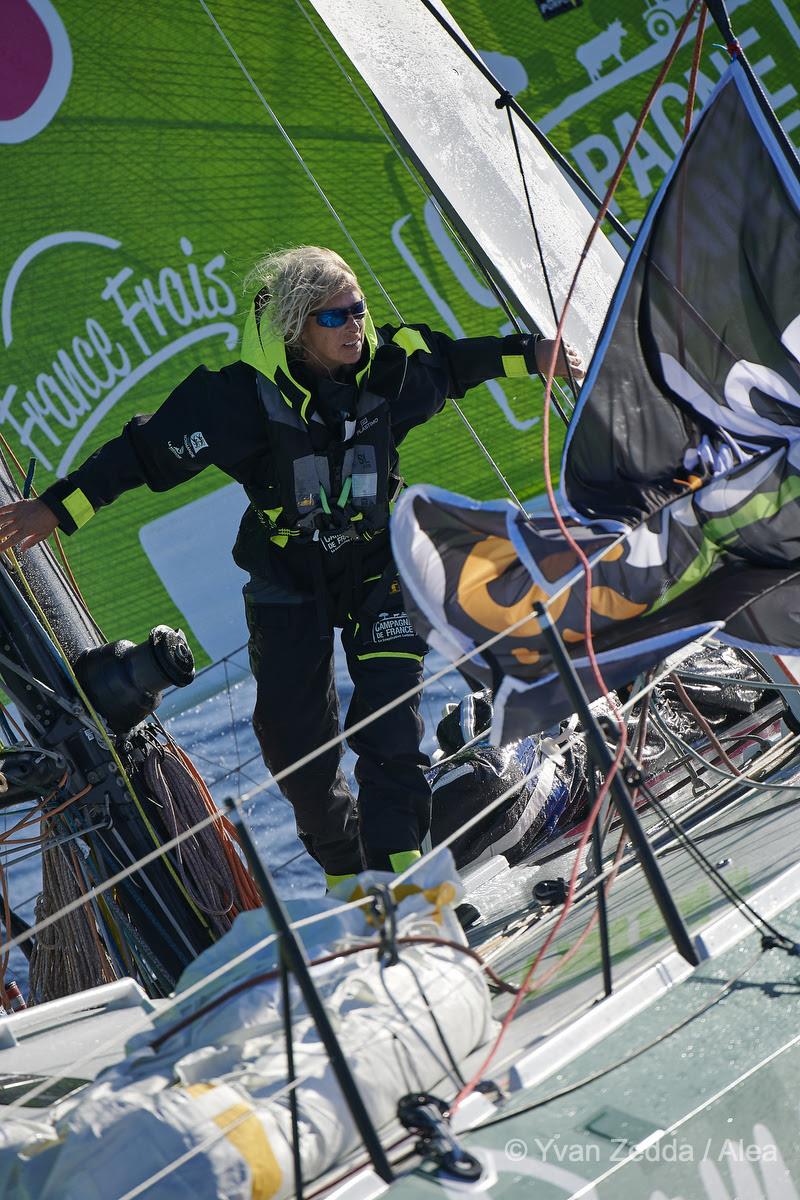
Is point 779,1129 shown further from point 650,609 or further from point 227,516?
point 227,516

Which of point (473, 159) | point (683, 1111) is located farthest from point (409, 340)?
point (683, 1111)

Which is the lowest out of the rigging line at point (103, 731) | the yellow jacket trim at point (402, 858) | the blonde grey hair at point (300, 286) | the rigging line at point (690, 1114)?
the rigging line at point (690, 1114)

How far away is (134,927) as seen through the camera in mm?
3033

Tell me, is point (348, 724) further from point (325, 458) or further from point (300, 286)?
point (300, 286)

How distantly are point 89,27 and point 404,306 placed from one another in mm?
1532

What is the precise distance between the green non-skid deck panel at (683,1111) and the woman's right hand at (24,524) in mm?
1412

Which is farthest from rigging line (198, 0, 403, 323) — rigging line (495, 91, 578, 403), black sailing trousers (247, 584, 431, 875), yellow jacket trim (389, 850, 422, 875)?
yellow jacket trim (389, 850, 422, 875)

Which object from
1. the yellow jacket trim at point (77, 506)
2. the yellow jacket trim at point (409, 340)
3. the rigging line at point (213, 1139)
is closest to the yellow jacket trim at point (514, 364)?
the yellow jacket trim at point (409, 340)

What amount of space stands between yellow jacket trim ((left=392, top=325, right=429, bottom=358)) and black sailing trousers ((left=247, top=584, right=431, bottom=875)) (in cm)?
48

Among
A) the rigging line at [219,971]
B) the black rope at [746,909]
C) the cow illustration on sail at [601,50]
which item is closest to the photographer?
the rigging line at [219,971]

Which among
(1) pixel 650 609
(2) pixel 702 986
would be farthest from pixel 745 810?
(2) pixel 702 986

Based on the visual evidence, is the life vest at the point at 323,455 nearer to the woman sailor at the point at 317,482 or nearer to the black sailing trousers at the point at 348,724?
the woman sailor at the point at 317,482

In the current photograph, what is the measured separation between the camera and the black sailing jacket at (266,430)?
2.57m

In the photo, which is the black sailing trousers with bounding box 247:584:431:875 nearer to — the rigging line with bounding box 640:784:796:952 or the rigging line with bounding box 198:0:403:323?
the rigging line with bounding box 640:784:796:952
